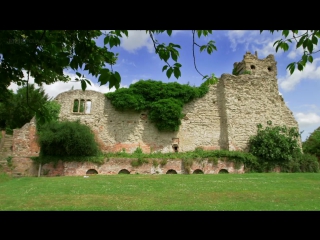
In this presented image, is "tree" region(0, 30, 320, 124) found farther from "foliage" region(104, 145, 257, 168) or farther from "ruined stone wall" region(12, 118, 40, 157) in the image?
"ruined stone wall" region(12, 118, 40, 157)

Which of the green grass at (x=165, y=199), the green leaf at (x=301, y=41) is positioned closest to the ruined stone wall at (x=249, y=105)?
the green grass at (x=165, y=199)

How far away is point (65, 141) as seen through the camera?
1827 cm

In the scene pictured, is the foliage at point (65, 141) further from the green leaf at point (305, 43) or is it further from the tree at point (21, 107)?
the green leaf at point (305, 43)

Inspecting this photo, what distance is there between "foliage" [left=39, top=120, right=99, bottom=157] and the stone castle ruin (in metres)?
3.32

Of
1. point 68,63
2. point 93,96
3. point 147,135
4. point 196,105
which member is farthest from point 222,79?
point 68,63

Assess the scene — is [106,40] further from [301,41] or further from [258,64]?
[258,64]

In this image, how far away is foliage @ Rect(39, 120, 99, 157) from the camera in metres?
18.3

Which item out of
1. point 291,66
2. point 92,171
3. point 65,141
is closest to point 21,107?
point 291,66

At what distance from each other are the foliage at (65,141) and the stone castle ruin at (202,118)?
131 inches

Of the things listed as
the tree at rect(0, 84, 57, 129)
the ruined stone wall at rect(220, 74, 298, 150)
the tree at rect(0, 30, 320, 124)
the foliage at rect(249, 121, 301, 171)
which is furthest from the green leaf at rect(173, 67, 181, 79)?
the ruined stone wall at rect(220, 74, 298, 150)

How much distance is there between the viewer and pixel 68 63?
273cm

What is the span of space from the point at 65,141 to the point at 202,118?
466 inches

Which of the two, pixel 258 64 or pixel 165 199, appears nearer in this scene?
pixel 165 199
